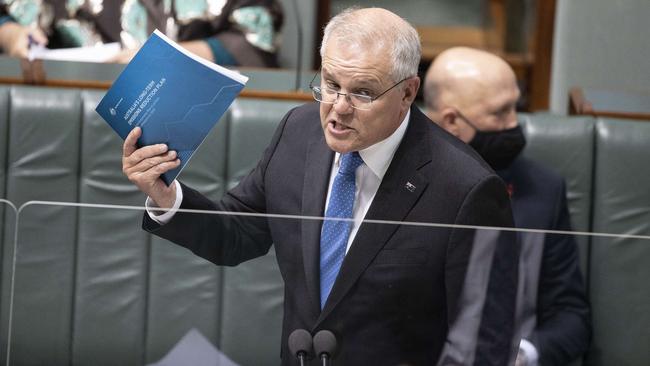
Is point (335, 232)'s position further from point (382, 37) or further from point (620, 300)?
point (620, 300)

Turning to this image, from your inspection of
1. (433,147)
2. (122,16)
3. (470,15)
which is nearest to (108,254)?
(433,147)

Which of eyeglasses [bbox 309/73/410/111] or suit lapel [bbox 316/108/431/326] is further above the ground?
eyeglasses [bbox 309/73/410/111]

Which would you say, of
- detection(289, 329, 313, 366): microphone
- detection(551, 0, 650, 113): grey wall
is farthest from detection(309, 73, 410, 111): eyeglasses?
detection(551, 0, 650, 113): grey wall

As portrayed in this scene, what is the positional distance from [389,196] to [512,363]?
28 cm

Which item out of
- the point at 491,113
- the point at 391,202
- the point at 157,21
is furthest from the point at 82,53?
the point at 391,202

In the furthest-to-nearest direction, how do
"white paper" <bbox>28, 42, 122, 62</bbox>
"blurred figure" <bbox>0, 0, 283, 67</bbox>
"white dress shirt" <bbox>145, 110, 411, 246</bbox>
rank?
"blurred figure" <bbox>0, 0, 283, 67</bbox>
"white paper" <bbox>28, 42, 122, 62</bbox>
"white dress shirt" <bbox>145, 110, 411, 246</bbox>

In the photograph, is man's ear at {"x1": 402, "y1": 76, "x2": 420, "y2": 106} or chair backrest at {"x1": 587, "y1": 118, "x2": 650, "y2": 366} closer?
chair backrest at {"x1": 587, "y1": 118, "x2": 650, "y2": 366}

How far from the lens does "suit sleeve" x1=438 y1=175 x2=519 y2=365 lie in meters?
1.45

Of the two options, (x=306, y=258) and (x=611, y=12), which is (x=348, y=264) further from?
(x=611, y=12)

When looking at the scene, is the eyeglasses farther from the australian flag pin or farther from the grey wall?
the grey wall

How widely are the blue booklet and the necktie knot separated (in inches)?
8.0

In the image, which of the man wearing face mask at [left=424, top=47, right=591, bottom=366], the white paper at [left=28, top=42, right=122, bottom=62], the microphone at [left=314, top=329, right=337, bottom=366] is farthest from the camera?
the white paper at [left=28, top=42, right=122, bottom=62]

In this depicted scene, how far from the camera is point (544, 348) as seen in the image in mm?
1483

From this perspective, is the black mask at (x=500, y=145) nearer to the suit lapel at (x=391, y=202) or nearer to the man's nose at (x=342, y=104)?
the suit lapel at (x=391, y=202)
